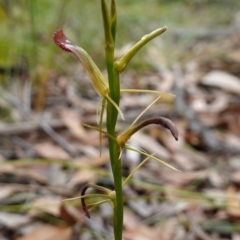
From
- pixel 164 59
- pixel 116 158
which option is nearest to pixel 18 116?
pixel 116 158

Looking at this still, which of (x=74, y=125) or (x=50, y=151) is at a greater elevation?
(x=74, y=125)

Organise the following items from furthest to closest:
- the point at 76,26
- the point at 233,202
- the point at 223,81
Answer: the point at 76,26
the point at 223,81
the point at 233,202

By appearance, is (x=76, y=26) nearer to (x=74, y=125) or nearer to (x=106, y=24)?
(x=74, y=125)

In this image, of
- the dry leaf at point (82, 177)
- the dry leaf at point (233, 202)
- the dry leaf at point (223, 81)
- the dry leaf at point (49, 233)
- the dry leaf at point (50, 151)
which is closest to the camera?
the dry leaf at point (49, 233)

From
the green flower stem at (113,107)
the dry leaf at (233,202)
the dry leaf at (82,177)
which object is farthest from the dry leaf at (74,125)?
the green flower stem at (113,107)

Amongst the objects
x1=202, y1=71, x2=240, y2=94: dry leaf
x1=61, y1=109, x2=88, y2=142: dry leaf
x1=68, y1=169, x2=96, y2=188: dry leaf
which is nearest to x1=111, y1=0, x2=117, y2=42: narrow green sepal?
x1=68, y1=169, x2=96, y2=188: dry leaf

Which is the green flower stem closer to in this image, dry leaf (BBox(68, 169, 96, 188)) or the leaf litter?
the leaf litter

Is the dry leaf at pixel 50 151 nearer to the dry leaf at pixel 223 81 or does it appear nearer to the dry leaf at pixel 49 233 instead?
the dry leaf at pixel 49 233

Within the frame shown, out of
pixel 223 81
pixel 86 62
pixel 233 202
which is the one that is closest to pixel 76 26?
pixel 223 81
